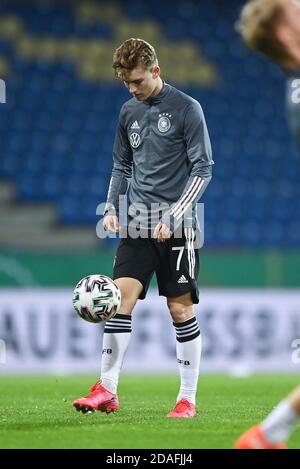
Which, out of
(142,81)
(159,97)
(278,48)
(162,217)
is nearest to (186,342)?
(162,217)

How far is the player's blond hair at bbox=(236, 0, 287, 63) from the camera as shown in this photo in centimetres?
415

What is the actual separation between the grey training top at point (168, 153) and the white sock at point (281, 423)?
2.16 metres

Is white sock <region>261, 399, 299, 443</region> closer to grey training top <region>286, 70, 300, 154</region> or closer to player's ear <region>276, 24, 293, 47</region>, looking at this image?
grey training top <region>286, 70, 300, 154</region>

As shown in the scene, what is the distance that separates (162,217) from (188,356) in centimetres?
94

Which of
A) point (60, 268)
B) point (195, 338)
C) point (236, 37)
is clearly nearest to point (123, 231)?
point (195, 338)

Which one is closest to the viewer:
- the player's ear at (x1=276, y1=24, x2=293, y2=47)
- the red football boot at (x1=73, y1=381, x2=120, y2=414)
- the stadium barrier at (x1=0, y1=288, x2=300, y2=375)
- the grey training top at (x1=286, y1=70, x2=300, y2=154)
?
the player's ear at (x1=276, y1=24, x2=293, y2=47)

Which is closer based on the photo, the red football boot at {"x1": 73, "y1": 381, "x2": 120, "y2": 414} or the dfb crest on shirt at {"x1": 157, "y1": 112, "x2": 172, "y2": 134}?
the red football boot at {"x1": 73, "y1": 381, "x2": 120, "y2": 414}

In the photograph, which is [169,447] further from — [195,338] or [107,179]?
[107,179]

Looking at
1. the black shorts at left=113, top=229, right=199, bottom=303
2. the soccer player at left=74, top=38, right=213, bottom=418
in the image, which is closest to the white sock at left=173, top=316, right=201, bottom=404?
the soccer player at left=74, top=38, right=213, bottom=418

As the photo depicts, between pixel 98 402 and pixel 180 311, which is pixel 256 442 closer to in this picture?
pixel 98 402

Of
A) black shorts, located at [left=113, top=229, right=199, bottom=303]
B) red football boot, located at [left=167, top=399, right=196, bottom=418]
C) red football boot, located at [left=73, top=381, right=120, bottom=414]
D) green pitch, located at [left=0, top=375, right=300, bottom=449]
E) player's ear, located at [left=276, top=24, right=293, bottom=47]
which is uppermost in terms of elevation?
player's ear, located at [left=276, top=24, right=293, bottom=47]

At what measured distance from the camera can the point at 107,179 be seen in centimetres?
1614

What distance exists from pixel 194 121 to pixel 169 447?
7.31ft

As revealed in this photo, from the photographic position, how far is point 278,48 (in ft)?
13.8
